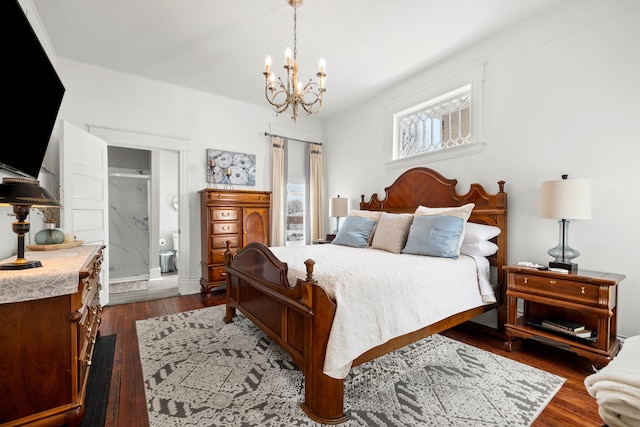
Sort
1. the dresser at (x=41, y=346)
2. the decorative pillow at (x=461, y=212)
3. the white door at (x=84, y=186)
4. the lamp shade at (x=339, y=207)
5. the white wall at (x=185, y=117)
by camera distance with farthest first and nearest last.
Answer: the lamp shade at (x=339, y=207) < the white wall at (x=185, y=117) < the white door at (x=84, y=186) < the decorative pillow at (x=461, y=212) < the dresser at (x=41, y=346)

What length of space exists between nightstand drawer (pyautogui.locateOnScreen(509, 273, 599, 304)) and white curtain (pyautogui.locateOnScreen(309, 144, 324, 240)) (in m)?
3.47

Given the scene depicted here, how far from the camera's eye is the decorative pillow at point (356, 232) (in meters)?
3.44

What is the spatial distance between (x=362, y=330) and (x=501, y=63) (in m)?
3.08

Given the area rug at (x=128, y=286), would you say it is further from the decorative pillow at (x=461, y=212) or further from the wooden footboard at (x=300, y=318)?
the decorative pillow at (x=461, y=212)

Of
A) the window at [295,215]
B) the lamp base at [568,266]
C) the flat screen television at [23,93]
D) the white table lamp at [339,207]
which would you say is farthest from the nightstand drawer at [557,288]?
the flat screen television at [23,93]

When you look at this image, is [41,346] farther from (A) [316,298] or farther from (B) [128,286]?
(B) [128,286]

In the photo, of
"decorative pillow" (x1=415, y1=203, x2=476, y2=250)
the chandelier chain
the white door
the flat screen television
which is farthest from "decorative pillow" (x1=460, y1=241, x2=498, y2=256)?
the white door

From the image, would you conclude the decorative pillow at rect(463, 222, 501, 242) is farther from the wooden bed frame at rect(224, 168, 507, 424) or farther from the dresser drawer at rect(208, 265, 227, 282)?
the dresser drawer at rect(208, 265, 227, 282)

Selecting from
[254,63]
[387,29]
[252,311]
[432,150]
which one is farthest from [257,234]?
[387,29]

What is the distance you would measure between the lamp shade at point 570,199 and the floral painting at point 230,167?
401cm

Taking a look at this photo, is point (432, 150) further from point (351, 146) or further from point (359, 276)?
point (359, 276)

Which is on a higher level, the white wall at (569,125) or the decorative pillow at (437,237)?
the white wall at (569,125)

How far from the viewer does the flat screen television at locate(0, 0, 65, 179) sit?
160 centimetres

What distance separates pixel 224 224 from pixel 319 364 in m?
2.99
